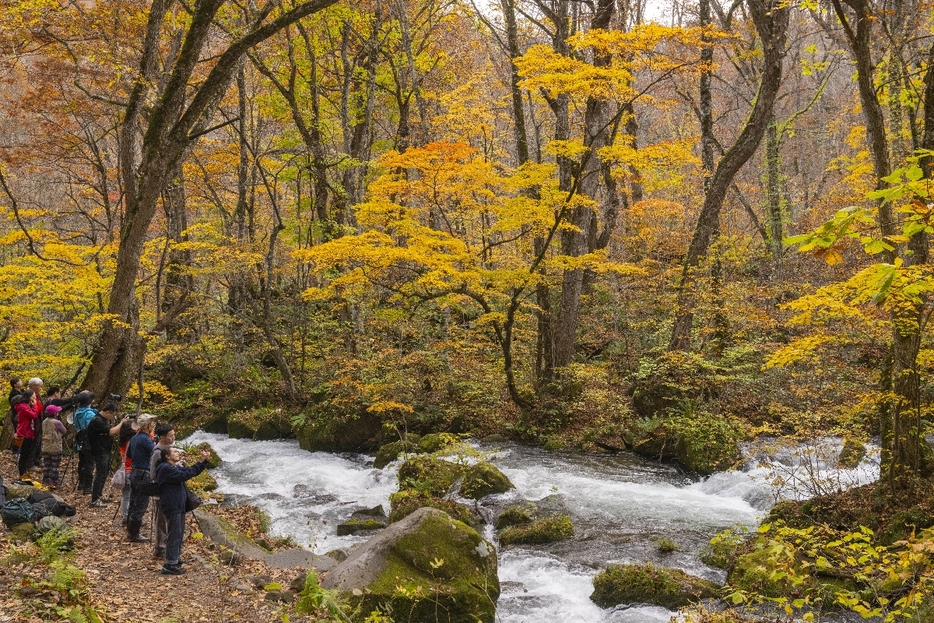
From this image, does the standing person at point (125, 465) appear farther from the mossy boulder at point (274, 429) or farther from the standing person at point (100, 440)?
the mossy boulder at point (274, 429)

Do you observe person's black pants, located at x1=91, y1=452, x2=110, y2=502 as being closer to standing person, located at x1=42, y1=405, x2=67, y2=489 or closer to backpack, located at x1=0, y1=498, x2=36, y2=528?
standing person, located at x1=42, y1=405, x2=67, y2=489

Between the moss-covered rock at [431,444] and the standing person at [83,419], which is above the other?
the standing person at [83,419]

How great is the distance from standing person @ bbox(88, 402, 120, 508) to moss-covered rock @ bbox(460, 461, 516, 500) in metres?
5.68

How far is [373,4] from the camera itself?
70.7 feet

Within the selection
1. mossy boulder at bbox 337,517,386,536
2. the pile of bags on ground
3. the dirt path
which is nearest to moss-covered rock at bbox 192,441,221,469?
the dirt path

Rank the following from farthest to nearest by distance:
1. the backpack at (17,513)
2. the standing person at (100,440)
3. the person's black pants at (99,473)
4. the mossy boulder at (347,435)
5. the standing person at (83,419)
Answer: the mossy boulder at (347,435) → the person's black pants at (99,473) → the standing person at (83,419) → the standing person at (100,440) → the backpack at (17,513)

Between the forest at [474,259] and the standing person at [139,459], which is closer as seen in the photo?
the standing person at [139,459]

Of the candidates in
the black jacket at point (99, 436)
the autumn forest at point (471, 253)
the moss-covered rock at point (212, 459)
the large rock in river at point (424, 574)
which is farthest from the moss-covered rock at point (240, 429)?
the large rock in river at point (424, 574)

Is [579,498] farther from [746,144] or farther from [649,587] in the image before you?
[746,144]

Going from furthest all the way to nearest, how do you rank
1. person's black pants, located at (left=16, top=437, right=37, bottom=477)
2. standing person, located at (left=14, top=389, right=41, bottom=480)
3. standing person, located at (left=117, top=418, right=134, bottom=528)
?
person's black pants, located at (left=16, top=437, right=37, bottom=477) < standing person, located at (left=14, top=389, right=41, bottom=480) < standing person, located at (left=117, top=418, right=134, bottom=528)

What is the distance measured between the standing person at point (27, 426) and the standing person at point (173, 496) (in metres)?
4.74

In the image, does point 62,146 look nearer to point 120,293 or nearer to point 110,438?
point 120,293

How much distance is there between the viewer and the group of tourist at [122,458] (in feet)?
23.0

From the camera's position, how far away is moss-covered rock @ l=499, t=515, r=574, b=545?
8922 mm
